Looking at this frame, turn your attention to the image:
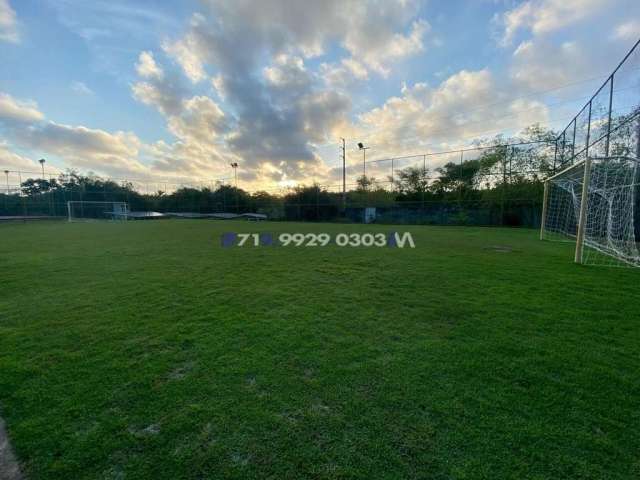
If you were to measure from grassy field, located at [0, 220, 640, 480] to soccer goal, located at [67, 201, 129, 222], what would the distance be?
30563 mm

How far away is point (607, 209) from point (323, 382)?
1060 cm

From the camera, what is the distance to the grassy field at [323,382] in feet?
3.84

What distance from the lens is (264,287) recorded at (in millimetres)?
3756

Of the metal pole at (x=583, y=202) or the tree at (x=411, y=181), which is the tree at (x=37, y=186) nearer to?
the tree at (x=411, y=181)

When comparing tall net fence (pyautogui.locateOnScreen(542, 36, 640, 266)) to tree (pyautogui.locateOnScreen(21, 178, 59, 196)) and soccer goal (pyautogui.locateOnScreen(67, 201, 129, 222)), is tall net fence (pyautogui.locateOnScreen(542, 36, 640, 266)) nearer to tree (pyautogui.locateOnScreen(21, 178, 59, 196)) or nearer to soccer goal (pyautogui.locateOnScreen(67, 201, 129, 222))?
soccer goal (pyautogui.locateOnScreen(67, 201, 129, 222))

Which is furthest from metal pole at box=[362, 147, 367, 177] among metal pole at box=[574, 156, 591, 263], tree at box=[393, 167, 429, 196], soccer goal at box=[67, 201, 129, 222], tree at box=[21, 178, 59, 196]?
tree at box=[21, 178, 59, 196]

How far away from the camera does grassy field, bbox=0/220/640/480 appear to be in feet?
3.84

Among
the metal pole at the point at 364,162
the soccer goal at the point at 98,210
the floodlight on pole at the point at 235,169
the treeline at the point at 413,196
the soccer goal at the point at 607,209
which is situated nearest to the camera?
the soccer goal at the point at 607,209

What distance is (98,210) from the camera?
29.1 meters

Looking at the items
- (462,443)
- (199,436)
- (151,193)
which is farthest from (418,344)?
(151,193)

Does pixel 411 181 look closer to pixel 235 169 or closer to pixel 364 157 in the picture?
pixel 364 157

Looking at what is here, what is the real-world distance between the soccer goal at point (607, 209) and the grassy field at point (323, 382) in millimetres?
2541

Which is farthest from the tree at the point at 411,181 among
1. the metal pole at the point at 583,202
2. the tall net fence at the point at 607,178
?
the metal pole at the point at 583,202

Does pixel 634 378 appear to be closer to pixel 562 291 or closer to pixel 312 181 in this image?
pixel 562 291
